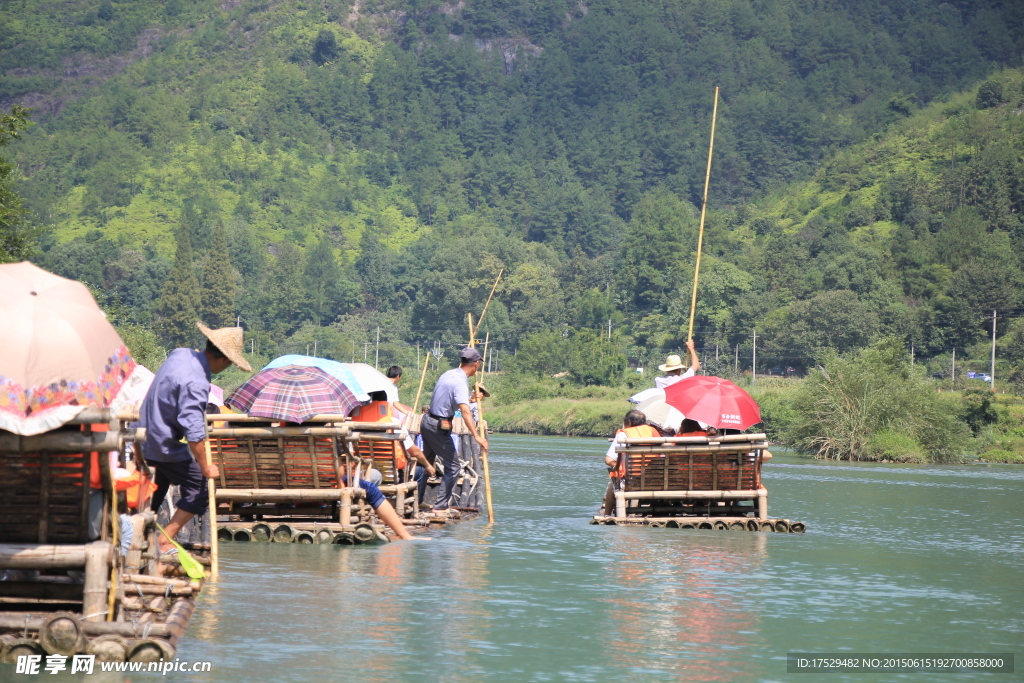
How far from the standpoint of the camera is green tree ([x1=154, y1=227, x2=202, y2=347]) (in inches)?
4988

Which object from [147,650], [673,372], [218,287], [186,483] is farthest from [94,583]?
[218,287]

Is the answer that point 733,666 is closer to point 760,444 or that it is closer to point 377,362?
point 760,444

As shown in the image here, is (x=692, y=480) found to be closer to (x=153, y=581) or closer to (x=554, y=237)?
(x=153, y=581)

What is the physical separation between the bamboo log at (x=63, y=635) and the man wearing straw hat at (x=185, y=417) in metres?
2.80

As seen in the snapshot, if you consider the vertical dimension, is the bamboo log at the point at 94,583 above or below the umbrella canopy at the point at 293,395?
below

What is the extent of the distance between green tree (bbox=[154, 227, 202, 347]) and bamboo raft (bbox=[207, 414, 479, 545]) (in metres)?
112

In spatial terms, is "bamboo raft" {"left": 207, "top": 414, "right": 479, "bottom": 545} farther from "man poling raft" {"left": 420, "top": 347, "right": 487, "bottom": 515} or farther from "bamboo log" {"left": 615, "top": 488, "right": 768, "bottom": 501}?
"bamboo log" {"left": 615, "top": 488, "right": 768, "bottom": 501}

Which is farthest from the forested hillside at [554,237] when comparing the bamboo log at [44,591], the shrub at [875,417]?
the bamboo log at [44,591]

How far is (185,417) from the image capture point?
11.4 meters

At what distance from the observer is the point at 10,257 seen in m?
35.2

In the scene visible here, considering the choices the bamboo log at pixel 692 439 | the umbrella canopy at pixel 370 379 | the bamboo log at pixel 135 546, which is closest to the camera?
the bamboo log at pixel 135 546

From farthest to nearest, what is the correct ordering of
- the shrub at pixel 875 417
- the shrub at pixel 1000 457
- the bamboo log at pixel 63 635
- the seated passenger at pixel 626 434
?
the shrub at pixel 1000 457 < the shrub at pixel 875 417 < the seated passenger at pixel 626 434 < the bamboo log at pixel 63 635

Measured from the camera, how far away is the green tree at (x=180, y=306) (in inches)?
4988

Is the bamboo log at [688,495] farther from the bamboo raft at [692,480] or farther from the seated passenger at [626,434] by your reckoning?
the seated passenger at [626,434]
